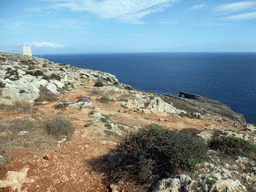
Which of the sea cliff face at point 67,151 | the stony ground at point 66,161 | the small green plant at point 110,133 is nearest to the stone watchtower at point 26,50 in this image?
the sea cliff face at point 67,151

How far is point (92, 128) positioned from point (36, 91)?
11.0 m

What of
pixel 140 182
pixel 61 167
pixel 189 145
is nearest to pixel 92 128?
pixel 61 167

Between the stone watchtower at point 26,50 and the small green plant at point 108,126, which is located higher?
the stone watchtower at point 26,50

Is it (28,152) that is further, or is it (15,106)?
(15,106)

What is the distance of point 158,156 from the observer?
5820 millimetres

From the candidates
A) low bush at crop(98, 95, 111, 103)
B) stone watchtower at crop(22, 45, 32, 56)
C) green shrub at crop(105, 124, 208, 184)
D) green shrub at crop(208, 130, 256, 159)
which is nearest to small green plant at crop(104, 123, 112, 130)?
green shrub at crop(105, 124, 208, 184)

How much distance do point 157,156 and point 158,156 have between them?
0.09m

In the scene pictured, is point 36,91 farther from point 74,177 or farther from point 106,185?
point 106,185

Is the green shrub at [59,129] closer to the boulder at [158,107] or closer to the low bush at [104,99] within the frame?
the low bush at [104,99]

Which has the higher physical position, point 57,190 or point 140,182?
point 140,182

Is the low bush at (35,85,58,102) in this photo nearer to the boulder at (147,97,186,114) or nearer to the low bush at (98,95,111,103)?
the low bush at (98,95,111,103)

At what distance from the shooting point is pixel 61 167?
22.4 feet

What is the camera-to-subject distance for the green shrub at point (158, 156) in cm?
518

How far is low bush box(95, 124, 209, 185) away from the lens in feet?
17.0
